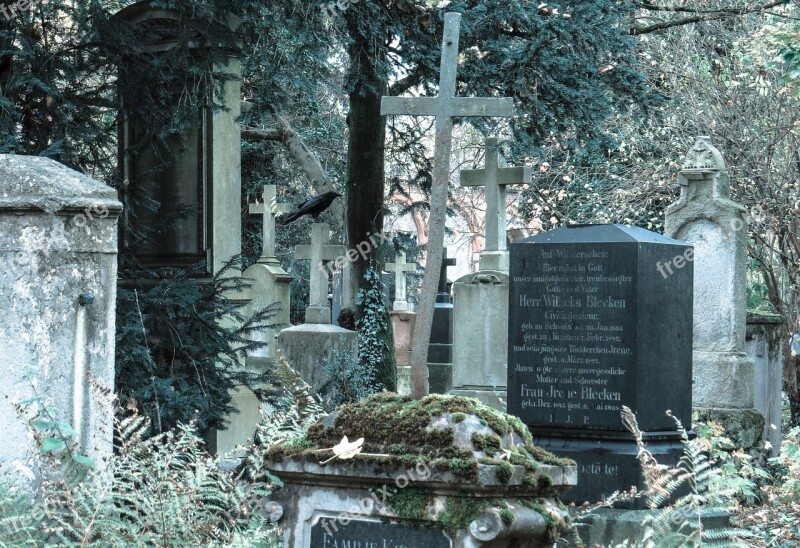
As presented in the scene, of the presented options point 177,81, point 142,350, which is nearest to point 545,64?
point 177,81

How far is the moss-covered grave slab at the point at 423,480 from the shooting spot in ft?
11.7

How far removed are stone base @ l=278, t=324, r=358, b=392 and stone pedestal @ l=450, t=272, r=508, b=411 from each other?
1456 mm

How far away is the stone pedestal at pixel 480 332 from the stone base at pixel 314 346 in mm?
1456

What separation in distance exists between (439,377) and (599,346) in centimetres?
1240

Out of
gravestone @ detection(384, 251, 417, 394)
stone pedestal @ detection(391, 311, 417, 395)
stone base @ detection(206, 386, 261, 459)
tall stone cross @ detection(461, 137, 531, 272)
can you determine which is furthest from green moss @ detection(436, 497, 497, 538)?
stone pedestal @ detection(391, 311, 417, 395)

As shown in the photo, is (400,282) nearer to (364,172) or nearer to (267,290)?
(267,290)

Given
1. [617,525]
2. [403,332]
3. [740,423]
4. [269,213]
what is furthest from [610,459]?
[403,332]

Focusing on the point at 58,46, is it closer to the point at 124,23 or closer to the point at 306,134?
the point at 124,23

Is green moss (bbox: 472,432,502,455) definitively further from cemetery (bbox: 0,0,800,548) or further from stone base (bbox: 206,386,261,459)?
stone base (bbox: 206,386,261,459)

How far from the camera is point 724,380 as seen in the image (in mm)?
10789

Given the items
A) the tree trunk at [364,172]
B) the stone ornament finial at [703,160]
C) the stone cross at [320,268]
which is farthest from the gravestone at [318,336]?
the stone ornament finial at [703,160]

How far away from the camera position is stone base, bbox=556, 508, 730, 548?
6.01 metres

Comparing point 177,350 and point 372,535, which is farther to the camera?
point 177,350

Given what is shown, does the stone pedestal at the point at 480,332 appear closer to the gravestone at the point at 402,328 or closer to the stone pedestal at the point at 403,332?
the gravestone at the point at 402,328
